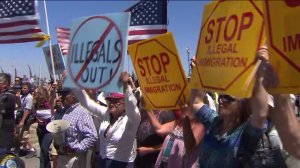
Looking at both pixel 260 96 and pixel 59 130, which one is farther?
pixel 59 130

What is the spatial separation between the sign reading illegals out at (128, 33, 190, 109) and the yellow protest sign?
99 cm

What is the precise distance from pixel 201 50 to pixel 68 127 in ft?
9.76

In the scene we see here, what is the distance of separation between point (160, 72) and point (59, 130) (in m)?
2.26

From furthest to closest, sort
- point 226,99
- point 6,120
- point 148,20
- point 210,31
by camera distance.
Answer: point 148,20 → point 6,120 → point 226,99 → point 210,31

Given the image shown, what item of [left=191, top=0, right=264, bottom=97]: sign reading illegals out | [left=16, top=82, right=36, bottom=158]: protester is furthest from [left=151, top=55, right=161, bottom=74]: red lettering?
[left=16, top=82, right=36, bottom=158]: protester

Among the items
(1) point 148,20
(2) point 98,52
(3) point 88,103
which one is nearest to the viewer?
(2) point 98,52

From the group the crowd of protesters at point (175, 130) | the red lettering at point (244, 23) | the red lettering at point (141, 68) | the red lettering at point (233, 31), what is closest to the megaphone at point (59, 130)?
the crowd of protesters at point (175, 130)

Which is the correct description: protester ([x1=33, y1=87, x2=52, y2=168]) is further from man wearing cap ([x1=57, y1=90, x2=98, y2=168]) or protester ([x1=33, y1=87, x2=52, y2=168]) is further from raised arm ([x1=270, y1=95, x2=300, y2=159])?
raised arm ([x1=270, y1=95, x2=300, y2=159])

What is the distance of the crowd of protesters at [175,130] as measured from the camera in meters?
2.52

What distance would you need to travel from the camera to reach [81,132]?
17.2ft

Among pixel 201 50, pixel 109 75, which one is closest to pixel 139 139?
pixel 109 75

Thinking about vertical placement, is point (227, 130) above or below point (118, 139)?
above

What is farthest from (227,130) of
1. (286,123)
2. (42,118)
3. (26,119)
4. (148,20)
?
(26,119)

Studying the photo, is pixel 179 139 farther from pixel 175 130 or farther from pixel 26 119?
pixel 26 119
